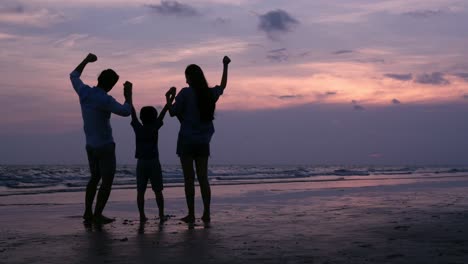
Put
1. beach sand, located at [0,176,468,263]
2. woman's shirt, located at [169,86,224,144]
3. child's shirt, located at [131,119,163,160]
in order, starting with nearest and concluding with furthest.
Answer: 1. beach sand, located at [0,176,468,263]
2. woman's shirt, located at [169,86,224,144]
3. child's shirt, located at [131,119,163,160]

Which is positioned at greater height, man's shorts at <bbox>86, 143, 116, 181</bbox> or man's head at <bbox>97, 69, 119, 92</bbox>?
man's head at <bbox>97, 69, 119, 92</bbox>

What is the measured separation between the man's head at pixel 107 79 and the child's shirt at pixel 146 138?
845 millimetres

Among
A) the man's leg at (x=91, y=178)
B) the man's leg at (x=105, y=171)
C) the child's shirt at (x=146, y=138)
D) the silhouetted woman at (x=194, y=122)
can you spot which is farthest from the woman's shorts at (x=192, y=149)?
the man's leg at (x=91, y=178)

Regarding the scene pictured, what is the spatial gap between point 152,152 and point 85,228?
155cm

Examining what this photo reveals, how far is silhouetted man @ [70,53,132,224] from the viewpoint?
685cm

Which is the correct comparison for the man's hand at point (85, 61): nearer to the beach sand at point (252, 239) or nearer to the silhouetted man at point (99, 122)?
the silhouetted man at point (99, 122)

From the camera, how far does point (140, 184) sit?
25.4 feet

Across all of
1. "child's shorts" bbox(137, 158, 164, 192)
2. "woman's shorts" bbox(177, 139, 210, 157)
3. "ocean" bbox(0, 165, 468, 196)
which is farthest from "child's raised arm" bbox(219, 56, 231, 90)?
"ocean" bbox(0, 165, 468, 196)

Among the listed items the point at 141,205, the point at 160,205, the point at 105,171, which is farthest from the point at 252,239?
the point at 141,205

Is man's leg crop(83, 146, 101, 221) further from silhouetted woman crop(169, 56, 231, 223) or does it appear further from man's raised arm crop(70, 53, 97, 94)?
silhouetted woman crop(169, 56, 231, 223)

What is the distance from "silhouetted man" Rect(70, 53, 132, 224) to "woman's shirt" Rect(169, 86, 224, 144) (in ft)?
1.95

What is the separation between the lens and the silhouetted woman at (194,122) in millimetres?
7199

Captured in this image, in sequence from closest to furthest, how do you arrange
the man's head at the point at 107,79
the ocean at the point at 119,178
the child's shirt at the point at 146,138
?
the man's head at the point at 107,79 < the child's shirt at the point at 146,138 < the ocean at the point at 119,178

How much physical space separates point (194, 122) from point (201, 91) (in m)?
0.38
